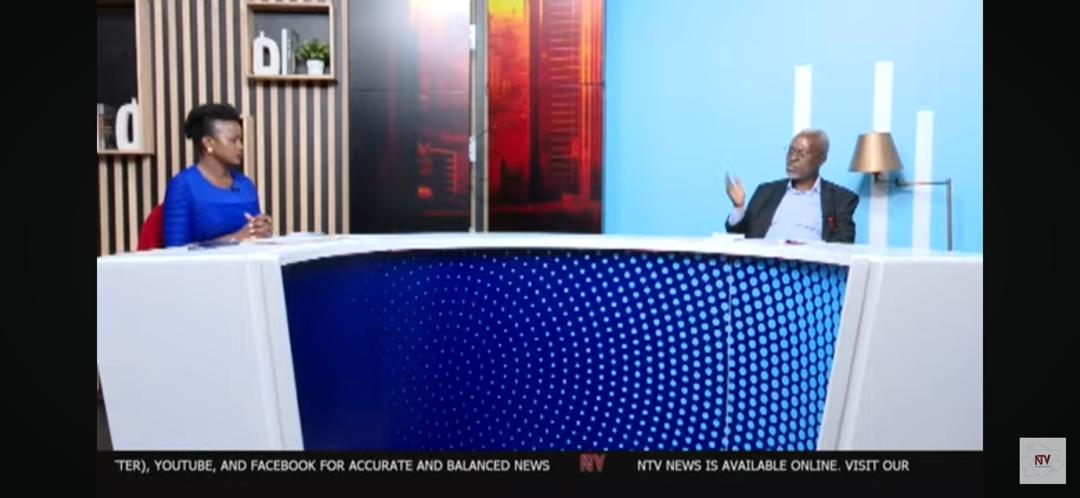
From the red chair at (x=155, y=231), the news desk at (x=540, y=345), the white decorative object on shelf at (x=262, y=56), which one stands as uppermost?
the white decorative object on shelf at (x=262, y=56)

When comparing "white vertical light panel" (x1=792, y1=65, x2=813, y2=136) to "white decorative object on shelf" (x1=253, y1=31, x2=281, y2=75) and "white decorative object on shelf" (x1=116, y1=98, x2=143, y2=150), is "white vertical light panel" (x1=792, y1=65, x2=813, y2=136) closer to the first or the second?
"white decorative object on shelf" (x1=253, y1=31, x2=281, y2=75)

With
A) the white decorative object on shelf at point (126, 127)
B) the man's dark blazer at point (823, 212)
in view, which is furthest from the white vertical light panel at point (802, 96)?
the white decorative object on shelf at point (126, 127)

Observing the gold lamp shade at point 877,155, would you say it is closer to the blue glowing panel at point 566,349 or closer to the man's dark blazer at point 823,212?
the man's dark blazer at point 823,212

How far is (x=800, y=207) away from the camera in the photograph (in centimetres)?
288

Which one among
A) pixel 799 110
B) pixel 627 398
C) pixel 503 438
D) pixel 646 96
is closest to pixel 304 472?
pixel 503 438

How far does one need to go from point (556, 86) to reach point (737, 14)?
973 millimetres

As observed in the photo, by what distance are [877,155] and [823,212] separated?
1.36 feet

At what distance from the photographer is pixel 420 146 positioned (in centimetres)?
306

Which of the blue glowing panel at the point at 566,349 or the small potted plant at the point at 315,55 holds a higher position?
the small potted plant at the point at 315,55

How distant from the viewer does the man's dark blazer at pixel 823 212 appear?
2869mm

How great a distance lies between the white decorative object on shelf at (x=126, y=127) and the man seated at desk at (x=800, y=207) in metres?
2.65
